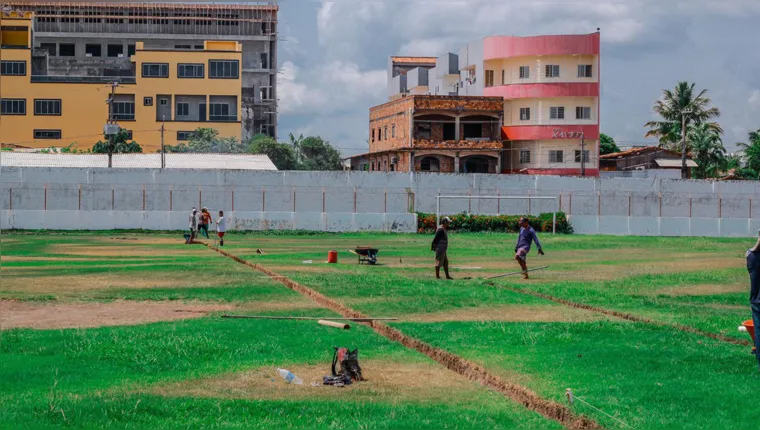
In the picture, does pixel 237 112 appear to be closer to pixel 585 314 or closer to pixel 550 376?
pixel 585 314

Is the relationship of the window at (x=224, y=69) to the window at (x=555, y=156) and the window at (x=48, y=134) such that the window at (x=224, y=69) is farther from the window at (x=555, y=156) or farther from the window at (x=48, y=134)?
the window at (x=555, y=156)

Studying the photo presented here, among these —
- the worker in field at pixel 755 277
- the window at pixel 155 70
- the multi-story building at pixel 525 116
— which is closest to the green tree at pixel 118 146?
the window at pixel 155 70

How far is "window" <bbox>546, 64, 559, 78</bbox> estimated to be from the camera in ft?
324

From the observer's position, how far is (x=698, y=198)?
8119cm

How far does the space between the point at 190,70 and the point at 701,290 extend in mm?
100274

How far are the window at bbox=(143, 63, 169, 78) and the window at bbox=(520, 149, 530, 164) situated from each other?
46.7m

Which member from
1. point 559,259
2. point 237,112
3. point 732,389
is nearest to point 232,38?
point 237,112

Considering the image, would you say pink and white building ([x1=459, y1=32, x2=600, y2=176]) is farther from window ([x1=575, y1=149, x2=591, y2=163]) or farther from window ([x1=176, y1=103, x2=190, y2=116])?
window ([x1=176, y1=103, x2=190, y2=116])

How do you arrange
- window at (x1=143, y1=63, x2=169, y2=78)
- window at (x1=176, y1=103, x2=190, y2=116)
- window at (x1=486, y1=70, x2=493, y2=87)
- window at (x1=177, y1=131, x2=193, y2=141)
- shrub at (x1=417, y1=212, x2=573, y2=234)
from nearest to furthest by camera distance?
shrub at (x1=417, y1=212, x2=573, y2=234) < window at (x1=486, y1=70, x2=493, y2=87) < window at (x1=143, y1=63, x2=169, y2=78) < window at (x1=176, y1=103, x2=190, y2=116) < window at (x1=177, y1=131, x2=193, y2=141)

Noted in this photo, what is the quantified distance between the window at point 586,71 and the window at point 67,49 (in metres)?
82.3

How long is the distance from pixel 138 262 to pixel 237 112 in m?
85.8

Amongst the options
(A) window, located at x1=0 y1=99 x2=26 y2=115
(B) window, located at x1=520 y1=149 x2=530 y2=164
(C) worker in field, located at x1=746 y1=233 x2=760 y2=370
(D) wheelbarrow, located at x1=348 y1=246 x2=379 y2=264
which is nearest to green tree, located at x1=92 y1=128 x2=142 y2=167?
(A) window, located at x1=0 y1=99 x2=26 y2=115

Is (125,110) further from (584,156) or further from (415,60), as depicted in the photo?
(584,156)

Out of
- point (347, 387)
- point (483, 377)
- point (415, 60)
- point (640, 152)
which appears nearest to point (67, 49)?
point (415, 60)
